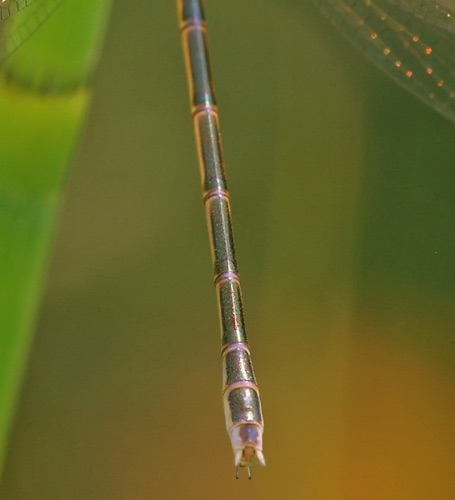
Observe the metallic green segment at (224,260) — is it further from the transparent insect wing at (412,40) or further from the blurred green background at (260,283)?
the blurred green background at (260,283)

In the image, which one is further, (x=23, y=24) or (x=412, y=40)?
(x=412, y=40)

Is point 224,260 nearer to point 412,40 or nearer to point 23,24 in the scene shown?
point 23,24

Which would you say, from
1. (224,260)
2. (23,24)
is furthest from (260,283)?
(23,24)

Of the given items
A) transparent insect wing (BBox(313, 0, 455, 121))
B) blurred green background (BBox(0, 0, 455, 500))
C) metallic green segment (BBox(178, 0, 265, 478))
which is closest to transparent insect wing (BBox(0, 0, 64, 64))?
metallic green segment (BBox(178, 0, 265, 478))

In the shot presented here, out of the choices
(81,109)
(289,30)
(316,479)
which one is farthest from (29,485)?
(289,30)

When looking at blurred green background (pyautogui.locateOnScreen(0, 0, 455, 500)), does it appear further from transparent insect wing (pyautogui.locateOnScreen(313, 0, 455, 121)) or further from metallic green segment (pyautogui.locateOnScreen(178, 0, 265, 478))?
metallic green segment (pyautogui.locateOnScreen(178, 0, 265, 478))

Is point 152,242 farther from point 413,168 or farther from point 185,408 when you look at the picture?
point 413,168
